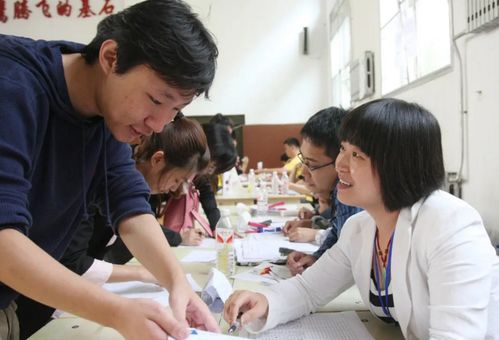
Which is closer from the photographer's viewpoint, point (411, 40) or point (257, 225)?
point (257, 225)

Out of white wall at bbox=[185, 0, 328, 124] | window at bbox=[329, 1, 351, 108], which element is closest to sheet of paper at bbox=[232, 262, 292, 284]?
window at bbox=[329, 1, 351, 108]

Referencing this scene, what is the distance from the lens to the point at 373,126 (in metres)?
0.94

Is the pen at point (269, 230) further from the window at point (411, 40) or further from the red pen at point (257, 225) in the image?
the window at point (411, 40)

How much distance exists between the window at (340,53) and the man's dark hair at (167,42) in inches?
199

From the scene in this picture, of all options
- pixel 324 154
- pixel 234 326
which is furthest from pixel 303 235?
pixel 234 326

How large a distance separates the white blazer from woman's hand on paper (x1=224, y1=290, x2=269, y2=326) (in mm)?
18

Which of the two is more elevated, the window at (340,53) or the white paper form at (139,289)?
the window at (340,53)

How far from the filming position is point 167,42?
2.35 feet

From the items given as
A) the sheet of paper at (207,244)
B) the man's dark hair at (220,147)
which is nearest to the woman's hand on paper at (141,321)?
the sheet of paper at (207,244)

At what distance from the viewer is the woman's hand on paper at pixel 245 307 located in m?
0.97

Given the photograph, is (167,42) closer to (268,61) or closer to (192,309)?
(192,309)

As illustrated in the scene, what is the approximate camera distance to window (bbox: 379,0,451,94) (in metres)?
2.71

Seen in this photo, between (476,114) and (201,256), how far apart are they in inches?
62.0

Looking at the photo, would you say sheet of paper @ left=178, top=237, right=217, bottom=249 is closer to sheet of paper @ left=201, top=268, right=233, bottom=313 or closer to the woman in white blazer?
sheet of paper @ left=201, top=268, right=233, bottom=313
